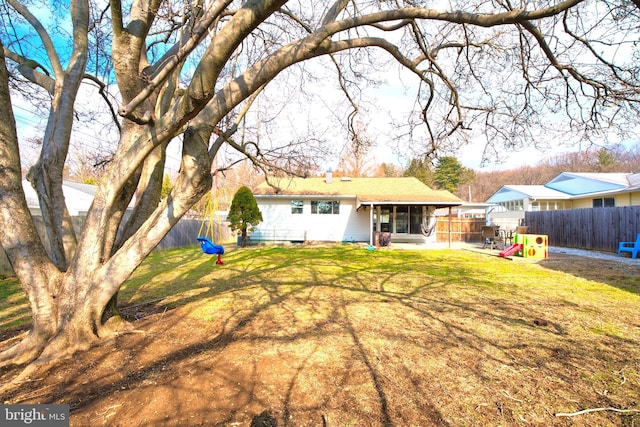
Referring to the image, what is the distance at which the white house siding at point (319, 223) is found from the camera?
19.2 metres

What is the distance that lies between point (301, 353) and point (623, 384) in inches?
117

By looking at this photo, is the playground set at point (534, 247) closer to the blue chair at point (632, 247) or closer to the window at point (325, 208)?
the blue chair at point (632, 247)

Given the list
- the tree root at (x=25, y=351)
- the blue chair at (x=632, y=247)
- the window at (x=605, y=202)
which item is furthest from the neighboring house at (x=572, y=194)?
the tree root at (x=25, y=351)

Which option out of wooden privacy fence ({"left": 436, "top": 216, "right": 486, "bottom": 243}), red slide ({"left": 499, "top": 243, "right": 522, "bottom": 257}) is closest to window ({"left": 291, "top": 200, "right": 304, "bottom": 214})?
wooden privacy fence ({"left": 436, "top": 216, "right": 486, "bottom": 243})

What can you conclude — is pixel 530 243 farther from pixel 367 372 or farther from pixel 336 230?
pixel 367 372

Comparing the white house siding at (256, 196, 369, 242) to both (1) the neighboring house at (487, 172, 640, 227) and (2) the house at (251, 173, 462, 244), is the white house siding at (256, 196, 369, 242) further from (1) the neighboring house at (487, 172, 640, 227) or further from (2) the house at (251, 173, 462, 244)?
(1) the neighboring house at (487, 172, 640, 227)

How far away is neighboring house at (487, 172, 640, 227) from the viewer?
19547 millimetres

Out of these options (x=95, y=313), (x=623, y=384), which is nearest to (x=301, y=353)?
(x=95, y=313)

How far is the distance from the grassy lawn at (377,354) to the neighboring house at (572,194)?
57.9 ft

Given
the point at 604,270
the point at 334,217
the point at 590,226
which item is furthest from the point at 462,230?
the point at 604,270

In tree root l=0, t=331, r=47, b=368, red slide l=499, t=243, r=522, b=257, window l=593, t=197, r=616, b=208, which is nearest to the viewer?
tree root l=0, t=331, r=47, b=368

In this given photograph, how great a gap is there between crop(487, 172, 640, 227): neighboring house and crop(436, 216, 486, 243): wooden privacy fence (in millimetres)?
3425

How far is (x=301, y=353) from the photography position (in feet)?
11.2

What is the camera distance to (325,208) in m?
19.3
